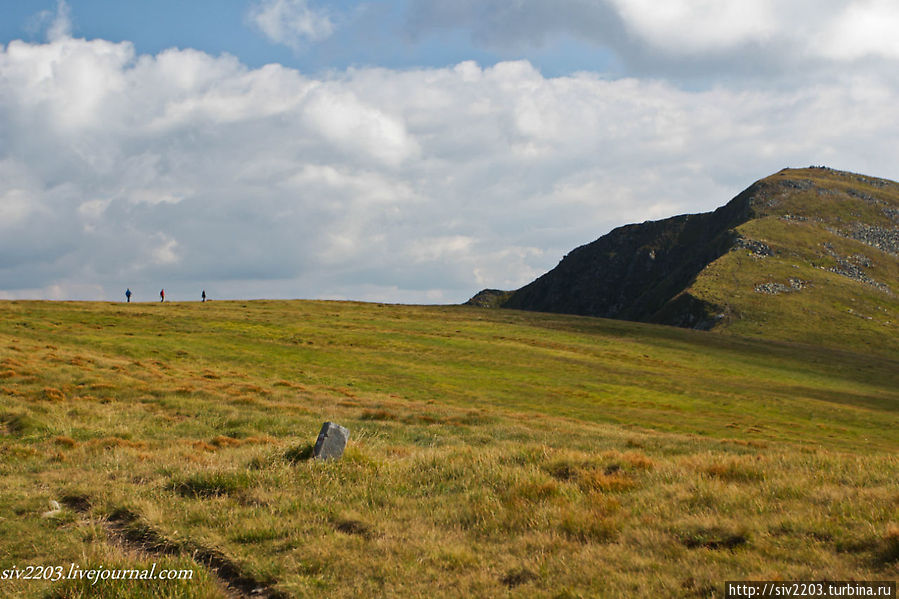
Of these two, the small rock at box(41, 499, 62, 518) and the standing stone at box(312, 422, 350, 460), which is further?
the standing stone at box(312, 422, 350, 460)

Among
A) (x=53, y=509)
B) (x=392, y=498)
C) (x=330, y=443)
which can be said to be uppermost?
(x=330, y=443)

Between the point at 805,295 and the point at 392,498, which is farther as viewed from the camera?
the point at 805,295

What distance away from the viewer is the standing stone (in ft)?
46.4

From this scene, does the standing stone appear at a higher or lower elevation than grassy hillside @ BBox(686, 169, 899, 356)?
lower

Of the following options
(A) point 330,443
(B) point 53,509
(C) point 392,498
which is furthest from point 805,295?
(B) point 53,509

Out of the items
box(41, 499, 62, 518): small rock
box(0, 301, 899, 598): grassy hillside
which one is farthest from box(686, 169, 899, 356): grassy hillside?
box(41, 499, 62, 518): small rock

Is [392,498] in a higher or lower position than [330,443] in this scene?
lower

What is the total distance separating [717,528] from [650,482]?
121 inches

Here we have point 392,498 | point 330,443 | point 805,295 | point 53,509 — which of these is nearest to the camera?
point 53,509

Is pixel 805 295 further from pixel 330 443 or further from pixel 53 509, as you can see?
pixel 53 509

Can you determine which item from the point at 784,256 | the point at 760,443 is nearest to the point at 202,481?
the point at 760,443

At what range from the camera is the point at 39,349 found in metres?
41.6

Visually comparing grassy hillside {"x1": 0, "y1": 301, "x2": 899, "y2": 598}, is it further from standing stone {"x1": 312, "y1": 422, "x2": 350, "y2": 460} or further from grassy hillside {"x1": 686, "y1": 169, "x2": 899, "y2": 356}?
grassy hillside {"x1": 686, "y1": 169, "x2": 899, "y2": 356}

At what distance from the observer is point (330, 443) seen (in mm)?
14391
